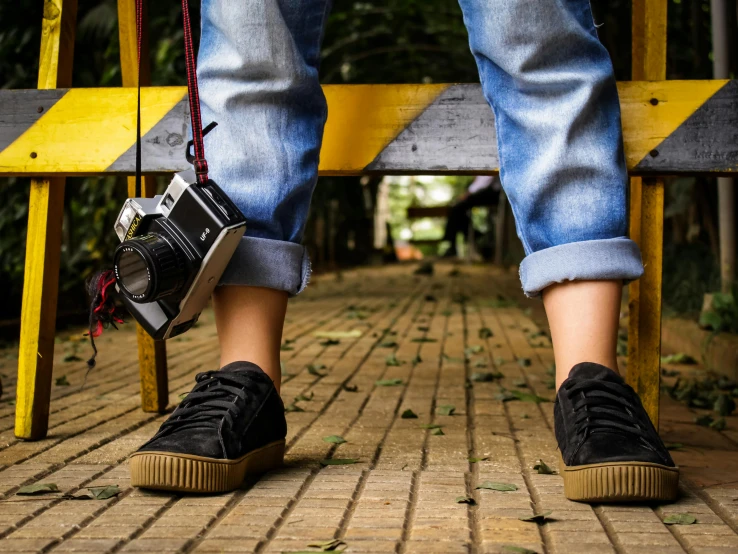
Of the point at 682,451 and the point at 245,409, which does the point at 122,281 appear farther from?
the point at 682,451

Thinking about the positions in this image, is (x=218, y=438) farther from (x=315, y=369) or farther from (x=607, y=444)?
(x=315, y=369)

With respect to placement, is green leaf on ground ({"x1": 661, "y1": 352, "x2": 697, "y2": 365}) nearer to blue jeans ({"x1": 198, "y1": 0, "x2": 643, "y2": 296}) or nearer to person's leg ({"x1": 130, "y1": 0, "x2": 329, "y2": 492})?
blue jeans ({"x1": 198, "y1": 0, "x2": 643, "y2": 296})

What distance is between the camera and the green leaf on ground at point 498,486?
63.8 inches

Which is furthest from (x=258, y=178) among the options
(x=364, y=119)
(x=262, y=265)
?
(x=364, y=119)

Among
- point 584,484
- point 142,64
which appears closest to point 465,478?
point 584,484

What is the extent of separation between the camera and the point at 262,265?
172 centimetres

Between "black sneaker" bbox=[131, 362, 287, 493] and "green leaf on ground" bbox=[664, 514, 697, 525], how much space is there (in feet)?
2.46

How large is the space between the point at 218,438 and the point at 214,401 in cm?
10

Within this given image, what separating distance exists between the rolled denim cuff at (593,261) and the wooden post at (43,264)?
1264 mm

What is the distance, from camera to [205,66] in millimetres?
1799

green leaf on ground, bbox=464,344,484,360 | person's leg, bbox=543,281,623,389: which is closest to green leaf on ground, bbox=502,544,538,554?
person's leg, bbox=543,281,623,389

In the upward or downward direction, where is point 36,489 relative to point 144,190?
downward

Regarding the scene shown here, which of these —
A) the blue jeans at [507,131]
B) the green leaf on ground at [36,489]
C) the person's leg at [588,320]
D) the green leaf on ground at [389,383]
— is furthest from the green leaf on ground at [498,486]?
the green leaf on ground at [389,383]

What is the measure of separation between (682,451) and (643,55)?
Answer: 949 millimetres
